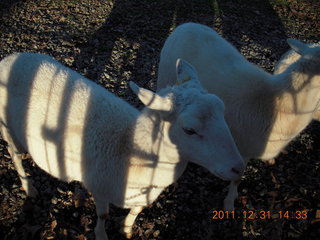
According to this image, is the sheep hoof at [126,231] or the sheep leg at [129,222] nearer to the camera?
the sheep leg at [129,222]

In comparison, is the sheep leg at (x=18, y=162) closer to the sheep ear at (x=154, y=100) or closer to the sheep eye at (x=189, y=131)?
the sheep ear at (x=154, y=100)

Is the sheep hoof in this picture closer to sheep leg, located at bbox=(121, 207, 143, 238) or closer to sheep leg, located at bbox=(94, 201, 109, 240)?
sheep leg, located at bbox=(121, 207, 143, 238)

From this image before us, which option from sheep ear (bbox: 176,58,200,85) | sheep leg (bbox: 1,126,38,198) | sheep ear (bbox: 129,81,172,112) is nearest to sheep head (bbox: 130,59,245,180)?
sheep ear (bbox: 129,81,172,112)

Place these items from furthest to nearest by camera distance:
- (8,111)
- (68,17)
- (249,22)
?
(249,22), (68,17), (8,111)

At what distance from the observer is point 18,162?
3637mm

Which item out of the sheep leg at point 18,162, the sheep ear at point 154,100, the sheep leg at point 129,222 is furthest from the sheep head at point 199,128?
the sheep leg at point 18,162

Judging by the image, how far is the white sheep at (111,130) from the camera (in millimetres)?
2104

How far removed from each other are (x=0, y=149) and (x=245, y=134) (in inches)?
145

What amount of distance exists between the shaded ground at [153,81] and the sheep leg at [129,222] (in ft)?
0.40

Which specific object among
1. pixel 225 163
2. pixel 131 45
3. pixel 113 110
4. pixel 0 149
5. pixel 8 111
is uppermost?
pixel 225 163

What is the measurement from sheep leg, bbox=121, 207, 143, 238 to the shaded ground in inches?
4.8

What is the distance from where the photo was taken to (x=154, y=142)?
94.5 inches

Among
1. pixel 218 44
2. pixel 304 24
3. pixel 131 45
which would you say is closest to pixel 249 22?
pixel 304 24

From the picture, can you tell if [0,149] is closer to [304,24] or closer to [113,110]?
[113,110]
